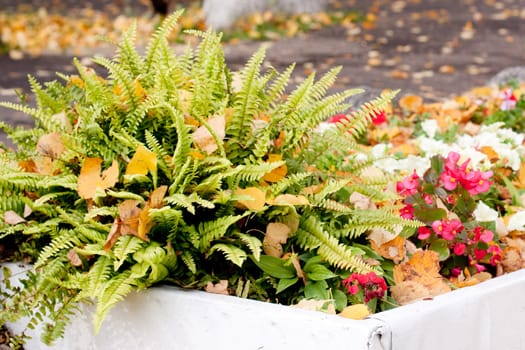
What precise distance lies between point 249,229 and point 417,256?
0.70 meters

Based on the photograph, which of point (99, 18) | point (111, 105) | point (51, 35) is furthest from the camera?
point (99, 18)

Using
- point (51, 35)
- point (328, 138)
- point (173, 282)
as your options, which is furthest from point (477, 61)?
point (173, 282)

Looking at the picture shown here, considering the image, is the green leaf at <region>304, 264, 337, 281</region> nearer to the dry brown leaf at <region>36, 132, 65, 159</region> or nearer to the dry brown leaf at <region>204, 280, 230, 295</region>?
the dry brown leaf at <region>204, 280, 230, 295</region>

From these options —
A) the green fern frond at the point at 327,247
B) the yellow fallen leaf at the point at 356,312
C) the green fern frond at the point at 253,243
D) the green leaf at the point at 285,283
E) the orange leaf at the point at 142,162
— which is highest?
the orange leaf at the point at 142,162

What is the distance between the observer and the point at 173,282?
298 cm

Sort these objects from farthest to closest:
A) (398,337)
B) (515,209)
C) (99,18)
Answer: (99,18), (515,209), (398,337)

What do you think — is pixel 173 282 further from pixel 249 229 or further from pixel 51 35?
pixel 51 35

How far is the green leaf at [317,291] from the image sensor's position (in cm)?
294

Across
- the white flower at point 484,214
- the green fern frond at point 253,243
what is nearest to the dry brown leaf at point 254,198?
the green fern frond at point 253,243

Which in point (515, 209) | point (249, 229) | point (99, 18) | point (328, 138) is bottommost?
point (99, 18)

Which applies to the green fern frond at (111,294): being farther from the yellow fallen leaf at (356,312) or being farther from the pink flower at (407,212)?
the pink flower at (407,212)

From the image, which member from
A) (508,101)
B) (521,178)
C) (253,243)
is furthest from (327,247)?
(508,101)

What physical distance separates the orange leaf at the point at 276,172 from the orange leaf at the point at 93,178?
0.58 metres

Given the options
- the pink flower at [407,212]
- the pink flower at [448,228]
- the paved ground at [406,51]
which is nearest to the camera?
the pink flower at [448,228]
